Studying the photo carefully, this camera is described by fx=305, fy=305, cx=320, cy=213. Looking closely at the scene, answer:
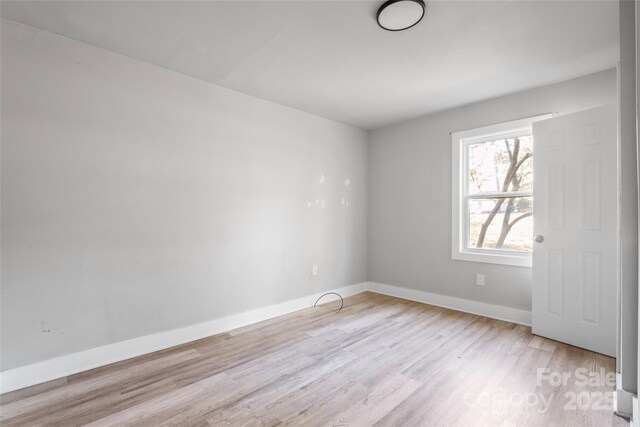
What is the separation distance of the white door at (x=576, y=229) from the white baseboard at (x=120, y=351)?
269 cm

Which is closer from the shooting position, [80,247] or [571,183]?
[80,247]

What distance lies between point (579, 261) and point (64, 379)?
4.17 meters

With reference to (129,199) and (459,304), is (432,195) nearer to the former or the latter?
(459,304)

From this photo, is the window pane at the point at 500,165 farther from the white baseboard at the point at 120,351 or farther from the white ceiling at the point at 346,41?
the white baseboard at the point at 120,351

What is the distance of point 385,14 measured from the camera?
195 centimetres

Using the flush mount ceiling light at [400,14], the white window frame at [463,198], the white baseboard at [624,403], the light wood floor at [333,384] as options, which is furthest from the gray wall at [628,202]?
the white window frame at [463,198]

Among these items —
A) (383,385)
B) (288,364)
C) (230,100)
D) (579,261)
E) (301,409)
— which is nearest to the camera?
(301,409)

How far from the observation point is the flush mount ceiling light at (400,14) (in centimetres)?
184

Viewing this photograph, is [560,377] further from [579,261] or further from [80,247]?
[80,247]

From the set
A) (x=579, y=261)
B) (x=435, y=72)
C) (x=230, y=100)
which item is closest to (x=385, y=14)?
(x=435, y=72)

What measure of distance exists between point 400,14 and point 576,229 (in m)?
2.36

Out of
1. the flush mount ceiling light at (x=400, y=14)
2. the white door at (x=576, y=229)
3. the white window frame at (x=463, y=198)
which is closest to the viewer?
the flush mount ceiling light at (x=400, y=14)

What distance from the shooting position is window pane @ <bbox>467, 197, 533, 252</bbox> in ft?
10.7

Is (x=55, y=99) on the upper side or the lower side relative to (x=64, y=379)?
upper
